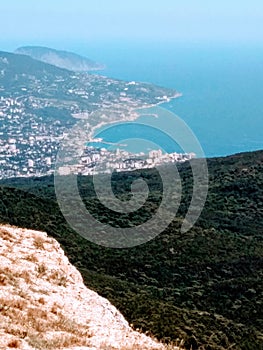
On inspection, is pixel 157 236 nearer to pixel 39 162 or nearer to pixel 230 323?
pixel 230 323

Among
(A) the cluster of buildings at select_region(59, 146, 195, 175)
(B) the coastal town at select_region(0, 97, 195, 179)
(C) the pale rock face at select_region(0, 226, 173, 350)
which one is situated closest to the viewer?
(C) the pale rock face at select_region(0, 226, 173, 350)

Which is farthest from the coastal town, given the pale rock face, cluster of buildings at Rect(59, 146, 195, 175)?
the pale rock face

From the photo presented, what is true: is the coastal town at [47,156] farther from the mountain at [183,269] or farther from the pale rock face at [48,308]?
the pale rock face at [48,308]

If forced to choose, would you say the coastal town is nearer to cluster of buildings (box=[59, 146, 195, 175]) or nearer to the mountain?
cluster of buildings (box=[59, 146, 195, 175])

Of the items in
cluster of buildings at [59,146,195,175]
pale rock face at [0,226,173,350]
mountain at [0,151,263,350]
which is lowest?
pale rock face at [0,226,173,350]

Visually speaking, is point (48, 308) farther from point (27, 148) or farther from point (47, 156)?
point (27, 148)

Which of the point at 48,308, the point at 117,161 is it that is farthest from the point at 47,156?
the point at 48,308

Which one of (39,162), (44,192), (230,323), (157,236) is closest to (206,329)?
(230,323)
